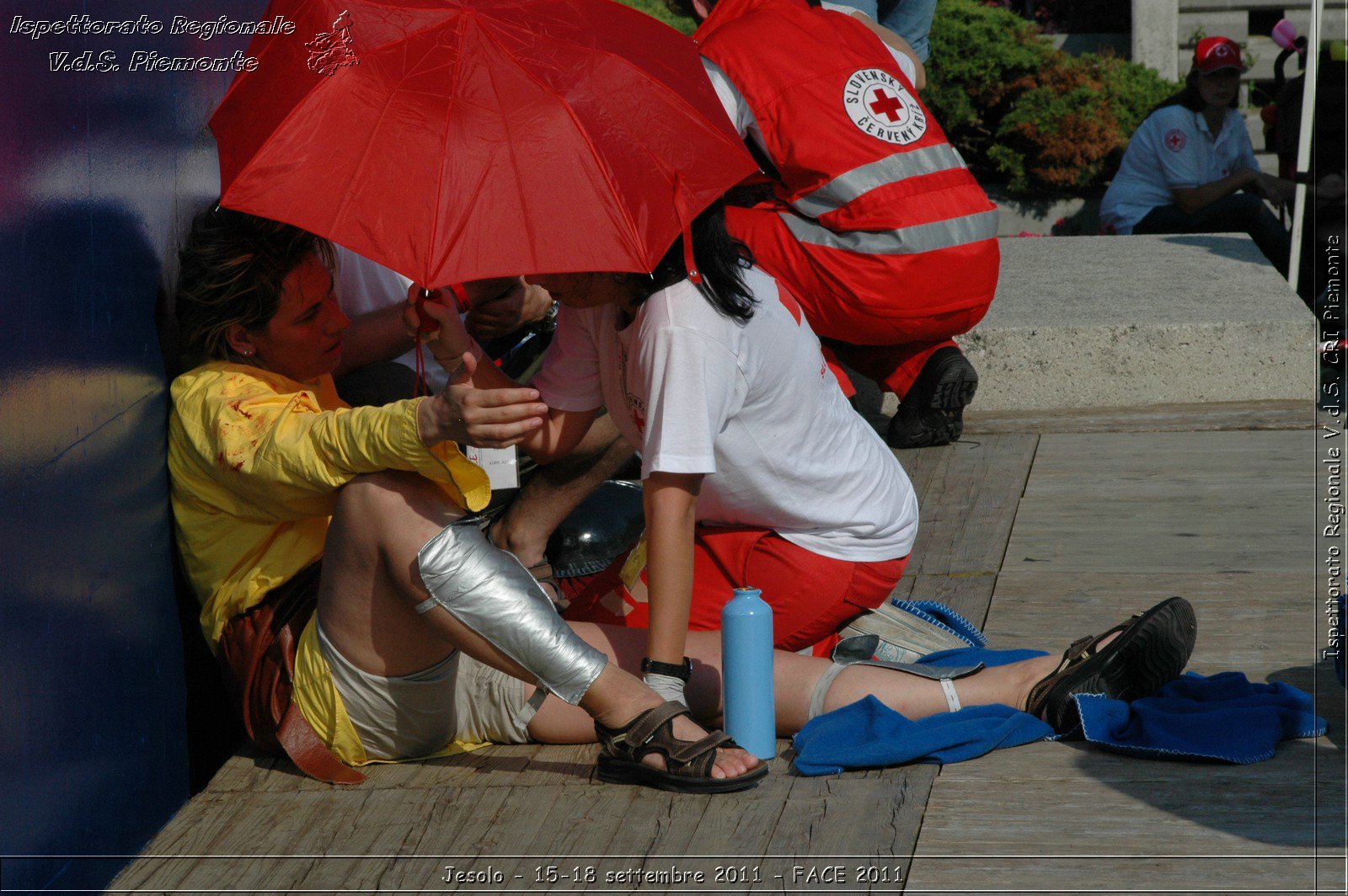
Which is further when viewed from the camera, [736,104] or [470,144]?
[736,104]

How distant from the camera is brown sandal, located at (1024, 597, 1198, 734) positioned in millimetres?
2811

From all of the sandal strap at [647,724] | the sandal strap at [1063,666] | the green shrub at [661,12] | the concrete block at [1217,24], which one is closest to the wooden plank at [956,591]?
the sandal strap at [1063,666]

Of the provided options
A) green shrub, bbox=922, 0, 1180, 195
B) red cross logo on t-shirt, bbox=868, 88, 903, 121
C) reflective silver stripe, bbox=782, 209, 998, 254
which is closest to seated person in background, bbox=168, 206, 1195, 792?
reflective silver stripe, bbox=782, 209, 998, 254

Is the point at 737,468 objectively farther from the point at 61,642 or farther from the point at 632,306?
the point at 61,642

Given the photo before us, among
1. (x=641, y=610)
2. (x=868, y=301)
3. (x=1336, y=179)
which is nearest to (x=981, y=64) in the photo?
(x=1336, y=179)

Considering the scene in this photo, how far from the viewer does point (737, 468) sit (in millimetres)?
2902

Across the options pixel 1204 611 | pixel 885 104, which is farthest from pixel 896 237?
pixel 1204 611

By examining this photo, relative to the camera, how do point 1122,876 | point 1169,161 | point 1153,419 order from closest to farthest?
1. point 1122,876
2. point 1153,419
3. point 1169,161

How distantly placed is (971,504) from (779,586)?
5.13 ft

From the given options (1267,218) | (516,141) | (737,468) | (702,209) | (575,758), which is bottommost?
(1267,218)

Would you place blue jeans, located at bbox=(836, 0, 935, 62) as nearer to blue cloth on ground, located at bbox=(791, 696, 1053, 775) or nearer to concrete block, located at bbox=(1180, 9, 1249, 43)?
blue cloth on ground, located at bbox=(791, 696, 1053, 775)

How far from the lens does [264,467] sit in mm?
2619

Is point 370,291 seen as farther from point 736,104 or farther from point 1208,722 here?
point 1208,722

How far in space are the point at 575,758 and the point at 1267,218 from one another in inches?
265
